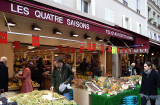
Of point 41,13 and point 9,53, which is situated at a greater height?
point 41,13

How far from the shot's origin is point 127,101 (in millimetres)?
5742

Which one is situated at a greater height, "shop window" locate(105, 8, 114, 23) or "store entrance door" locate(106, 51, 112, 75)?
"shop window" locate(105, 8, 114, 23)

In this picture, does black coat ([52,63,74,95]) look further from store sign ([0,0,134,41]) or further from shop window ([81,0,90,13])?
shop window ([81,0,90,13])

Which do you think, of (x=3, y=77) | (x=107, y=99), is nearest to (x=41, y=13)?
(x=3, y=77)

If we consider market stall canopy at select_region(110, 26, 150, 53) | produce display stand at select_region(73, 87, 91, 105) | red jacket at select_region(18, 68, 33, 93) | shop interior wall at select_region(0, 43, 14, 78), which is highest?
market stall canopy at select_region(110, 26, 150, 53)

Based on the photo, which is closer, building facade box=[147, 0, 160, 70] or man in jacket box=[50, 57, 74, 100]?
man in jacket box=[50, 57, 74, 100]

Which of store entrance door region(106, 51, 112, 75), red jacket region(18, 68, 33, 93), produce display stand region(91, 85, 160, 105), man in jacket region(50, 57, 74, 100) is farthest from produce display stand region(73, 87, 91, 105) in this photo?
store entrance door region(106, 51, 112, 75)

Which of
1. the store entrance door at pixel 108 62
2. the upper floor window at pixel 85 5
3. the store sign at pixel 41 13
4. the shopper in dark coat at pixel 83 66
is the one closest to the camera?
the store sign at pixel 41 13

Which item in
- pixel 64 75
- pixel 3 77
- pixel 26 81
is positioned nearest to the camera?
pixel 64 75

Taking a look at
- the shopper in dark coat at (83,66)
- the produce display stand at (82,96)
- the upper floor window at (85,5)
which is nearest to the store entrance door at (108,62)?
the shopper in dark coat at (83,66)

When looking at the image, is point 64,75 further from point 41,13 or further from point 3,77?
point 3,77

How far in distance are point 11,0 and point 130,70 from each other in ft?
28.2

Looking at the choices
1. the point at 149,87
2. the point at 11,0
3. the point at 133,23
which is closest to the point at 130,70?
the point at 149,87

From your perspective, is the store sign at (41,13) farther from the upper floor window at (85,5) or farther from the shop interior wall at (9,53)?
the upper floor window at (85,5)
